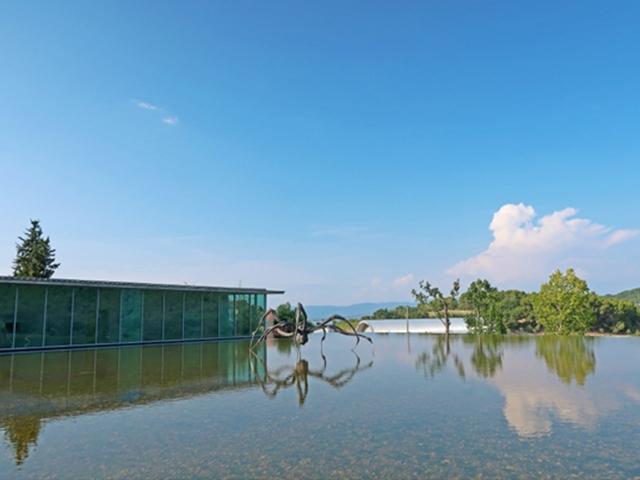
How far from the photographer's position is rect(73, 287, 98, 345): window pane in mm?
19891

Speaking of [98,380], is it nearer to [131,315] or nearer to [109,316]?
[109,316]

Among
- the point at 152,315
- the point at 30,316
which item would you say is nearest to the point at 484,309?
the point at 152,315

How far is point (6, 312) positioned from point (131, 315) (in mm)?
5159

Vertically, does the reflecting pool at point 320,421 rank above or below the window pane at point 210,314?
below

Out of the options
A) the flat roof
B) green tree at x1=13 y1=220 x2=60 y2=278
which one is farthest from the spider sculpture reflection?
green tree at x1=13 y1=220 x2=60 y2=278

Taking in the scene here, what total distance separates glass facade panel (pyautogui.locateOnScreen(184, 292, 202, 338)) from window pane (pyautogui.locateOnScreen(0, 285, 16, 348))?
787cm

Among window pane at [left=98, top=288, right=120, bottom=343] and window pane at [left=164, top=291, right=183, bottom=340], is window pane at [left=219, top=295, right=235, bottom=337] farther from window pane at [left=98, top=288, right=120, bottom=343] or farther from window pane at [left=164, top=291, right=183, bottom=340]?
window pane at [left=98, top=288, right=120, bottom=343]

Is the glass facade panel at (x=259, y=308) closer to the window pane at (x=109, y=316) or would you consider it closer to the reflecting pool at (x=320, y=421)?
the window pane at (x=109, y=316)

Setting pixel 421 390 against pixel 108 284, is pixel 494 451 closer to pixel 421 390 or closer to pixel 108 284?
pixel 421 390

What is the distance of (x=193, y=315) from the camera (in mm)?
24188

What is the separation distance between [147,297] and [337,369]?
1242 centimetres

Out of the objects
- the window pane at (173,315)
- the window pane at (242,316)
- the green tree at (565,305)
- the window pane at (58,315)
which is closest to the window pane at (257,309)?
the window pane at (242,316)

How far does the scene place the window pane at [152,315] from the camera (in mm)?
A: 22141

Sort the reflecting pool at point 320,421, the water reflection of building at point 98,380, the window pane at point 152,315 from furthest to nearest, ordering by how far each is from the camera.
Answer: the window pane at point 152,315
the water reflection of building at point 98,380
the reflecting pool at point 320,421
